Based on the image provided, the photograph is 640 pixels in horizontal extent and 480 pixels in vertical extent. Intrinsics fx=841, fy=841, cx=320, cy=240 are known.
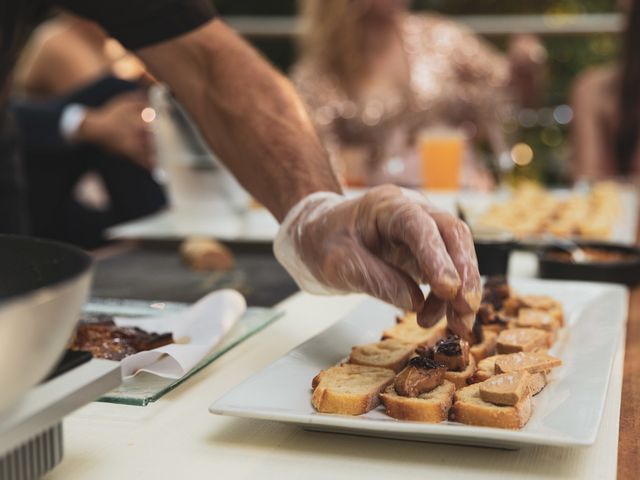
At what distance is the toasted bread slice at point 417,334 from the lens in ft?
3.14

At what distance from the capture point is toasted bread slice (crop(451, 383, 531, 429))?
28.4 inches

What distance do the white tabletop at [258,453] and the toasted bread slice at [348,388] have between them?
30 millimetres

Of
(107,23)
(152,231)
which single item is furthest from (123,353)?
(152,231)

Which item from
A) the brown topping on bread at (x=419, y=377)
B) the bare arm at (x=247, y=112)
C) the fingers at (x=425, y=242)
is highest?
the bare arm at (x=247, y=112)

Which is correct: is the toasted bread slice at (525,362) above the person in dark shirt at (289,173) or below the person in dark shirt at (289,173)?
below

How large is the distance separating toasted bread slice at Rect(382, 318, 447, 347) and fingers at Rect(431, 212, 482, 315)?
13 centimetres

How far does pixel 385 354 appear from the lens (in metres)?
0.90

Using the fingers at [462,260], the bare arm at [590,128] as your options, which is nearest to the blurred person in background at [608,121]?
the bare arm at [590,128]

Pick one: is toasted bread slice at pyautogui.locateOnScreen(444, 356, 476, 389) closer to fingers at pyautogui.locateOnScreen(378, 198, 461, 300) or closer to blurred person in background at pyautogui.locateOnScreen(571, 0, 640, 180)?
fingers at pyautogui.locateOnScreen(378, 198, 461, 300)

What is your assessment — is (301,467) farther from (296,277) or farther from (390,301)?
(296,277)

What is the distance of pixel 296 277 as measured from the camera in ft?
3.44

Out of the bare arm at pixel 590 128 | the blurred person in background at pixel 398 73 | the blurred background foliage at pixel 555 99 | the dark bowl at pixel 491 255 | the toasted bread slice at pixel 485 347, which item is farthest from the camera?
the blurred background foliage at pixel 555 99

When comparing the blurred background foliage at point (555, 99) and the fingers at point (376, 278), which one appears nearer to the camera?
the fingers at point (376, 278)

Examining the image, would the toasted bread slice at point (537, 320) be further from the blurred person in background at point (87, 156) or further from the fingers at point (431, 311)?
the blurred person in background at point (87, 156)
